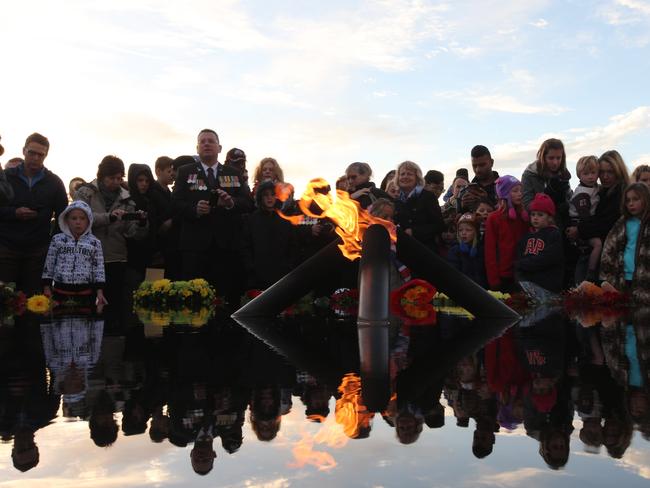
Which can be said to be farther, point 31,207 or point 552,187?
point 552,187

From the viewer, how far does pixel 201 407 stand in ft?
12.6

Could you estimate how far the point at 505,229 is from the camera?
12.5m

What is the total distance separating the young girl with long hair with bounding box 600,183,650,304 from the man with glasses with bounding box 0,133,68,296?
8.34 metres

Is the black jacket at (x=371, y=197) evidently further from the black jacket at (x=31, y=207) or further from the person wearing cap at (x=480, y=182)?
the black jacket at (x=31, y=207)

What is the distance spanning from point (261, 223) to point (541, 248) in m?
4.50

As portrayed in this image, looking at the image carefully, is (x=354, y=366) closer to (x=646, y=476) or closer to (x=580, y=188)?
(x=646, y=476)

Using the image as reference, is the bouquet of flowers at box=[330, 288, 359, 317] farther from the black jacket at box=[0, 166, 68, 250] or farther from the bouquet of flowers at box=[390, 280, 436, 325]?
the black jacket at box=[0, 166, 68, 250]

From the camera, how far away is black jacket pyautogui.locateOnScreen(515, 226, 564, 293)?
11.8 metres

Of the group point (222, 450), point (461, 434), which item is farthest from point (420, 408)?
point (222, 450)

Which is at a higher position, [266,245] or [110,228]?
[110,228]

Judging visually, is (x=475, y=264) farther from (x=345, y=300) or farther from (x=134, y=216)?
(x=134, y=216)

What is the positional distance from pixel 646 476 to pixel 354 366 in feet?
9.31

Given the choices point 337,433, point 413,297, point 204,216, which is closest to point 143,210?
point 204,216

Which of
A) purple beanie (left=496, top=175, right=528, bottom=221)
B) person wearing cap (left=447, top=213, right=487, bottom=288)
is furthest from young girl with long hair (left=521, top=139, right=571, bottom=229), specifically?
person wearing cap (left=447, top=213, right=487, bottom=288)
